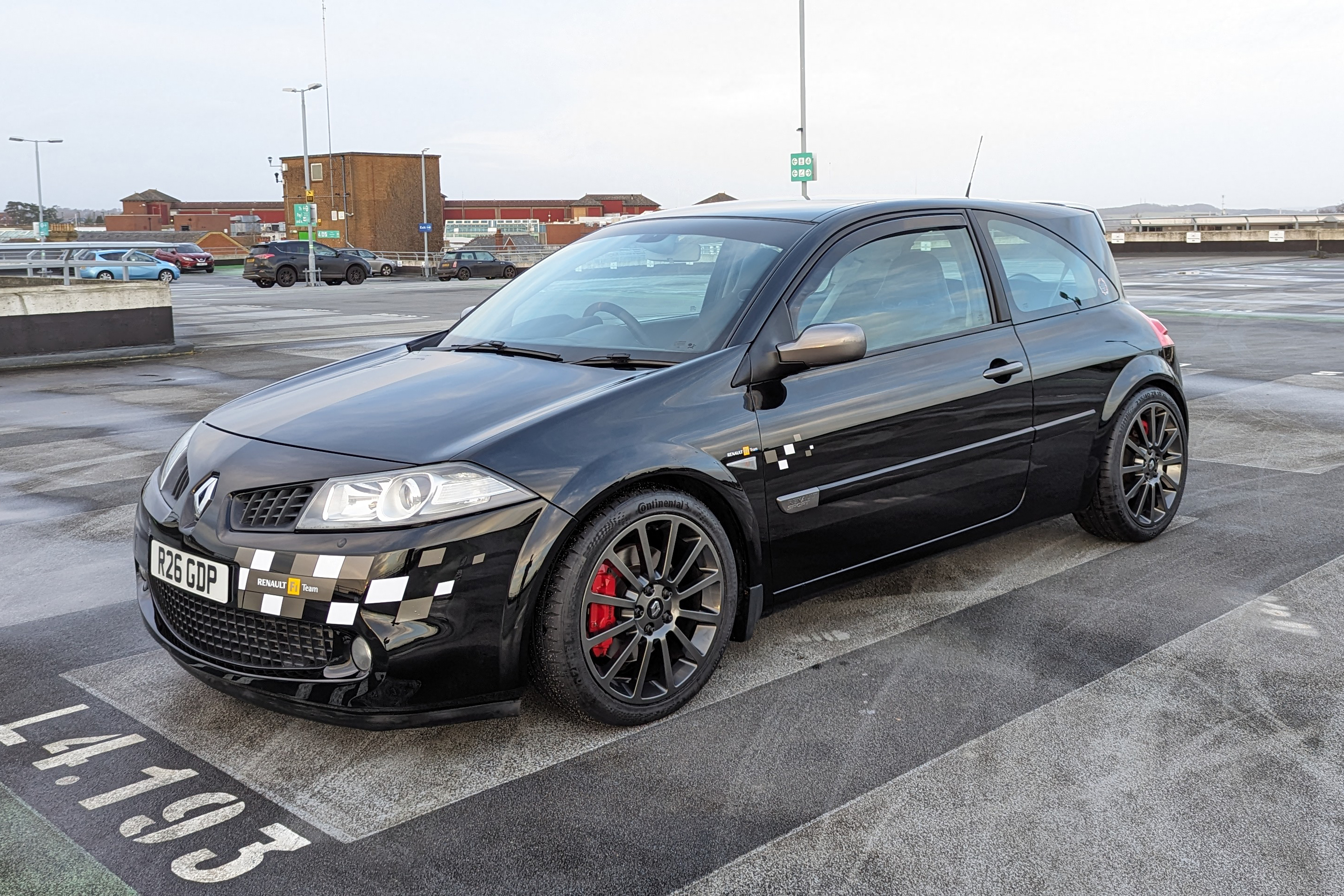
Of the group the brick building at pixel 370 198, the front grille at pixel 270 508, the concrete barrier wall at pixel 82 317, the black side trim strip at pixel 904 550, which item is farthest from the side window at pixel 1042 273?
the brick building at pixel 370 198

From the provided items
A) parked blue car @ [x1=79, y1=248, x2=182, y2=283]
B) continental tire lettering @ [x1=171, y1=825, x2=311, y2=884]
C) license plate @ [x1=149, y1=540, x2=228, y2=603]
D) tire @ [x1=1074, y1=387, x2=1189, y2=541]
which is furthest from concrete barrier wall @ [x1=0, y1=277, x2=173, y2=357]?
parked blue car @ [x1=79, y1=248, x2=182, y2=283]

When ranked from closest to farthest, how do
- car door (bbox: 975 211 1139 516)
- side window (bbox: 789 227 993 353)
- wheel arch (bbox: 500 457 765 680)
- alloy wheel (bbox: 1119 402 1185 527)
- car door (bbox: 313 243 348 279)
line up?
wheel arch (bbox: 500 457 765 680) → side window (bbox: 789 227 993 353) → car door (bbox: 975 211 1139 516) → alloy wheel (bbox: 1119 402 1185 527) → car door (bbox: 313 243 348 279)

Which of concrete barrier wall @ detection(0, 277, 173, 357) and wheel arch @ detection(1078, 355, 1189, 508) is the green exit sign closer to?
concrete barrier wall @ detection(0, 277, 173, 357)

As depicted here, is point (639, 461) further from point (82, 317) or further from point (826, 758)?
point (82, 317)

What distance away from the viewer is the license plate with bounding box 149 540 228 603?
3.38 meters

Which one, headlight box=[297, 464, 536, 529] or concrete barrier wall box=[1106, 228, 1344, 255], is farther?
concrete barrier wall box=[1106, 228, 1344, 255]

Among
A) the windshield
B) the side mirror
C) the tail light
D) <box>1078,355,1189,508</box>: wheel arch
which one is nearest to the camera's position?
the side mirror

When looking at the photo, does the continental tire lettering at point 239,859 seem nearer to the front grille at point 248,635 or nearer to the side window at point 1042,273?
the front grille at point 248,635

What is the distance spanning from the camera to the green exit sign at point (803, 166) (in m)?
39.9

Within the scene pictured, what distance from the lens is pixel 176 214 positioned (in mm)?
125875

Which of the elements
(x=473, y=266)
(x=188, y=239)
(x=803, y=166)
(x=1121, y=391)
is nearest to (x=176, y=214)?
(x=188, y=239)

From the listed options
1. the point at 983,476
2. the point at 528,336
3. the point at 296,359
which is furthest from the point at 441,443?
the point at 296,359

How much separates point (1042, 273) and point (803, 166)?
35854 millimetres

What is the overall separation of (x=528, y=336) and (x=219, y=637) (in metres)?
1.61
